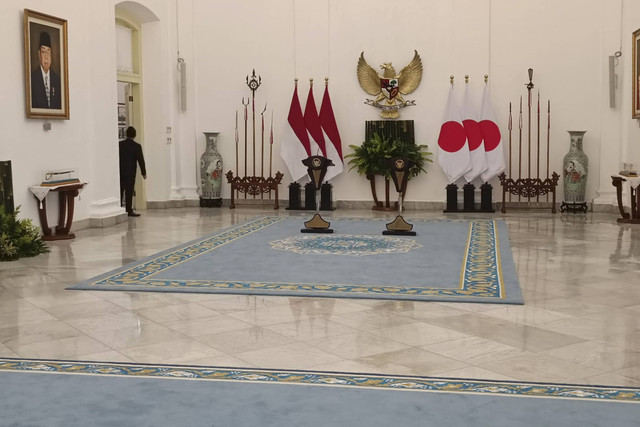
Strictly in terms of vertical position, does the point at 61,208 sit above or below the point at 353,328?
above

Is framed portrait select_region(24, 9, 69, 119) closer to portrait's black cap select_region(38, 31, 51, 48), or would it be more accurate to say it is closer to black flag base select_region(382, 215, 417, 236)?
portrait's black cap select_region(38, 31, 51, 48)

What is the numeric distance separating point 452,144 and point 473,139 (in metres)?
0.38

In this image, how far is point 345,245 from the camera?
10.0 meters

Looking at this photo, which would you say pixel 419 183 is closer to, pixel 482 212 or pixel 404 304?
pixel 482 212

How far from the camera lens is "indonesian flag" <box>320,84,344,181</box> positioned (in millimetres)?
15133

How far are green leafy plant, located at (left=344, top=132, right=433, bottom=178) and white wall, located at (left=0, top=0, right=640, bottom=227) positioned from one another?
0.39 meters

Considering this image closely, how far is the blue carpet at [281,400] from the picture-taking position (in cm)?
391

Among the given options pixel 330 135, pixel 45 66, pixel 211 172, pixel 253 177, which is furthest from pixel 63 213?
pixel 330 135

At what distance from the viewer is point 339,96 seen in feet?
50.5

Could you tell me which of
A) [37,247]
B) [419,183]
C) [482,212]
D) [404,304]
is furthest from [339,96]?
[404,304]

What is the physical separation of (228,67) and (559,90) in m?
6.20

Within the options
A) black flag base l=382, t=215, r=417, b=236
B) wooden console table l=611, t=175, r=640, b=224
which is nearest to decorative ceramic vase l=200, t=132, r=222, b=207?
black flag base l=382, t=215, r=417, b=236

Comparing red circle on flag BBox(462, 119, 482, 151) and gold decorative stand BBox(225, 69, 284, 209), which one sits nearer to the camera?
red circle on flag BBox(462, 119, 482, 151)

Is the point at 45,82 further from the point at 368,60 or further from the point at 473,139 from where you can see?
the point at 473,139
